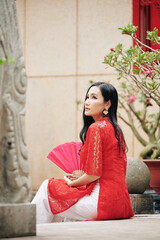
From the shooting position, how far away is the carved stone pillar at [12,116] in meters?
3.11

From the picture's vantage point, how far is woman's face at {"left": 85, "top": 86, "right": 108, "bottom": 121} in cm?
476

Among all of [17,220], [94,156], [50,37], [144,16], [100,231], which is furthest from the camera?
[50,37]

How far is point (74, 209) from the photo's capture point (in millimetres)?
4609

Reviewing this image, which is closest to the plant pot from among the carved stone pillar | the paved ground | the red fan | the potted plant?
the potted plant

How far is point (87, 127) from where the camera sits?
4.98m

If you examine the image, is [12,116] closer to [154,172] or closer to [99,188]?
[99,188]

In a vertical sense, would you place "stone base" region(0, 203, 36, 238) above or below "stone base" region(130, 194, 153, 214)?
above

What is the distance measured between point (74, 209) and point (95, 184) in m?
0.28

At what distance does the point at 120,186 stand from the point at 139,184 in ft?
5.55

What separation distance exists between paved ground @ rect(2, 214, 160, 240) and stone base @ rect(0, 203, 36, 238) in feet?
0.19

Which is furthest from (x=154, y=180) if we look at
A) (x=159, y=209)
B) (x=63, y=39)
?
(x=63, y=39)

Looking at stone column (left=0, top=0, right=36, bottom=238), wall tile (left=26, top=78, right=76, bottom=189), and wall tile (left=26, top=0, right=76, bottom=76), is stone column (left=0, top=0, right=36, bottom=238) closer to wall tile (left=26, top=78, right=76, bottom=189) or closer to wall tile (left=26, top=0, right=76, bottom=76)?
wall tile (left=26, top=78, right=76, bottom=189)

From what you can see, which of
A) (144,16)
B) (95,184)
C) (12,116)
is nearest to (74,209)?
(95,184)

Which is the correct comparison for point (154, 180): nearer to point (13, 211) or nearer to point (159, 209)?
point (159, 209)
